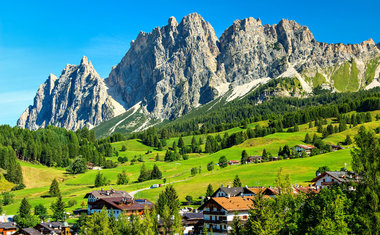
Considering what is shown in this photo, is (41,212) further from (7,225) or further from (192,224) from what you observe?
(192,224)

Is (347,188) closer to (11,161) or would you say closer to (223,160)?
(223,160)

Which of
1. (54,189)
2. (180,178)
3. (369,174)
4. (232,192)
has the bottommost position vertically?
(232,192)

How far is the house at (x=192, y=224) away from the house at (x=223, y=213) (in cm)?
328

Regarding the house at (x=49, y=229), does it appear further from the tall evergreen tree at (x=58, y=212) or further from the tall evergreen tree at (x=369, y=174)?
the tall evergreen tree at (x=369, y=174)

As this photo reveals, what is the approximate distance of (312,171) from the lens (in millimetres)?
146125

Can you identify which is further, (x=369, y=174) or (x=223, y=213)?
(x=223, y=213)

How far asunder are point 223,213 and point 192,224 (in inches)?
402

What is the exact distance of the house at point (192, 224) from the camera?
85750mm

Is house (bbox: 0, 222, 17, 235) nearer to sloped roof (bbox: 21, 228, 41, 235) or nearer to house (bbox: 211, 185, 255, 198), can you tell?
sloped roof (bbox: 21, 228, 41, 235)

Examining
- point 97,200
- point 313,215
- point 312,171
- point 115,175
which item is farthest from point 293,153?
point 313,215

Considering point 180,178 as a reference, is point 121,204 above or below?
below

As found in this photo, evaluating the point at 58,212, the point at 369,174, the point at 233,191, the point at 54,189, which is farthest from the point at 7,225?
the point at 369,174

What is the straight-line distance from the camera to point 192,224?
3440 inches

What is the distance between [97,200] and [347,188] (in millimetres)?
74871
